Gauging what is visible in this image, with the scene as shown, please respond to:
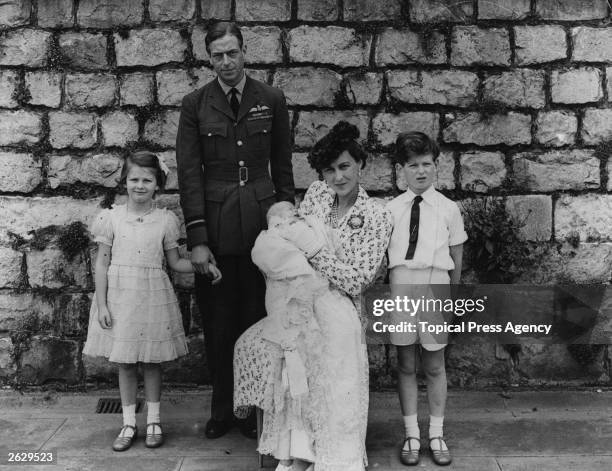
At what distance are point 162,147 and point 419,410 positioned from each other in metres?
2.27

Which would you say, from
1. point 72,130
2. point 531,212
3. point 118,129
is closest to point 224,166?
point 118,129

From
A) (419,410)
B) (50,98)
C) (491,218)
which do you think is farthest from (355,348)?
(50,98)

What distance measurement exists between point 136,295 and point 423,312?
1.47 meters

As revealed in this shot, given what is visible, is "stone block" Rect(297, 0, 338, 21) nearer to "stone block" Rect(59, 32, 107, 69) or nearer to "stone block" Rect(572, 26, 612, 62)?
"stone block" Rect(59, 32, 107, 69)

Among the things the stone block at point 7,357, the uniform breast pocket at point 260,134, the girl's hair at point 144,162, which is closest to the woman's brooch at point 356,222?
the uniform breast pocket at point 260,134

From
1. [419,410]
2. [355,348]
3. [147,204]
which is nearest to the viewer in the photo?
[355,348]

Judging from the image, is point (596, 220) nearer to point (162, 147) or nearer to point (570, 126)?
point (570, 126)

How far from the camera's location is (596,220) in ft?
15.6

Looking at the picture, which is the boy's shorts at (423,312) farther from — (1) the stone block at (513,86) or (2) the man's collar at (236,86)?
(1) the stone block at (513,86)

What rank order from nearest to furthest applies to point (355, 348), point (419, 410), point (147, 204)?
point (355, 348) → point (147, 204) → point (419, 410)

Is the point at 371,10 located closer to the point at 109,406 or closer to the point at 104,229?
the point at 104,229

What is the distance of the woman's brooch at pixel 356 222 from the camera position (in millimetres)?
3668

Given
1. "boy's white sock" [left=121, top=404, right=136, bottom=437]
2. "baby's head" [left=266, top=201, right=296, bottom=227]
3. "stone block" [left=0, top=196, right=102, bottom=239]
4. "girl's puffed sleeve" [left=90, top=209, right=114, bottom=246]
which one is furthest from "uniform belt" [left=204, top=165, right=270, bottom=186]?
"boy's white sock" [left=121, top=404, right=136, bottom=437]

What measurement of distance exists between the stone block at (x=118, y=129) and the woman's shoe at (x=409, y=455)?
8.11 ft
